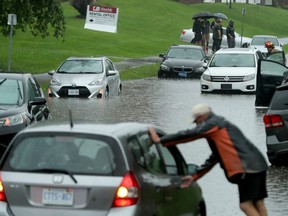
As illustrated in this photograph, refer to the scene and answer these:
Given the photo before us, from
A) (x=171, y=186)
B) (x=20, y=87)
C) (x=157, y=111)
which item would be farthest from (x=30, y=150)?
(x=157, y=111)

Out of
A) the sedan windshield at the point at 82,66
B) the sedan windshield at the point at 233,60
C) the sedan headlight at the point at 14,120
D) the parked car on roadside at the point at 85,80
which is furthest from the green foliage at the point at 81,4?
the sedan headlight at the point at 14,120

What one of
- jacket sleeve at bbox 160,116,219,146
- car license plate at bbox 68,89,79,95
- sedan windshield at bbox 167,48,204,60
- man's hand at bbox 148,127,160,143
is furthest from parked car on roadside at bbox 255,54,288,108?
sedan windshield at bbox 167,48,204,60

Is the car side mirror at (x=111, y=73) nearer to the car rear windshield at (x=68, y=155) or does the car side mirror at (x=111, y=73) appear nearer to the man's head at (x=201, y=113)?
the man's head at (x=201, y=113)

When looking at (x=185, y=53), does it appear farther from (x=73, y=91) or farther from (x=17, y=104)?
(x=17, y=104)

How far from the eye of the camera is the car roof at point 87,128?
28.6ft

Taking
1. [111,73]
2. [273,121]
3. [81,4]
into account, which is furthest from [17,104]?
[81,4]

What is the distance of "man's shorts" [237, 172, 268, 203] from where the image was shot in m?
9.73

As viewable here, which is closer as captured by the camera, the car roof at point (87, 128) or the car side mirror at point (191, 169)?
the car roof at point (87, 128)

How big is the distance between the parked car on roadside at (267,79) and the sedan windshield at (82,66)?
867 cm

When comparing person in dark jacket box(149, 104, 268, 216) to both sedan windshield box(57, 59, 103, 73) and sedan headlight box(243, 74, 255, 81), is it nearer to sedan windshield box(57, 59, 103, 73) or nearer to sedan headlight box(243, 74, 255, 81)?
sedan windshield box(57, 59, 103, 73)

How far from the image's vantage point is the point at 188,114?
2564 cm

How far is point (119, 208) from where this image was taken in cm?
835

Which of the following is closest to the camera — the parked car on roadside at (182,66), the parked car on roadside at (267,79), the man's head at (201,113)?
the man's head at (201,113)

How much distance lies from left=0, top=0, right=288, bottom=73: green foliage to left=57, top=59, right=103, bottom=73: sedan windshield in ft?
13.4
